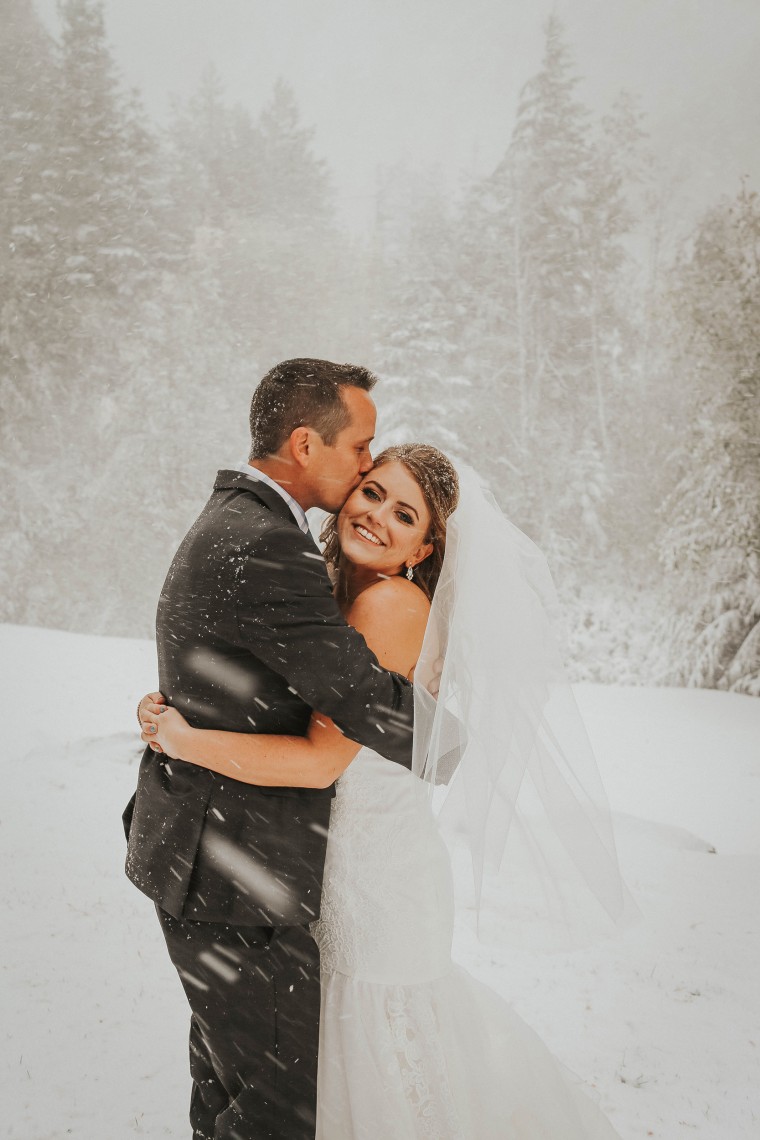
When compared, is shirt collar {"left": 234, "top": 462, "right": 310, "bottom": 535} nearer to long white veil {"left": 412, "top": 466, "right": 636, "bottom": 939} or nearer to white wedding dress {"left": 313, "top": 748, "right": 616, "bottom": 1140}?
long white veil {"left": 412, "top": 466, "right": 636, "bottom": 939}

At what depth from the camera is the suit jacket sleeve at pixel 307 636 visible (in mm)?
1359

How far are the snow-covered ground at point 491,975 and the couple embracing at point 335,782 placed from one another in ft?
2.27

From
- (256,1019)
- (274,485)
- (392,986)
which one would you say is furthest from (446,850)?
(274,485)

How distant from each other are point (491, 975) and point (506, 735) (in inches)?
107

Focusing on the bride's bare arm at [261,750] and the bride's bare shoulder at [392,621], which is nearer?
the bride's bare arm at [261,750]

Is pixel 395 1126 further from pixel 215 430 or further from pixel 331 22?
pixel 331 22

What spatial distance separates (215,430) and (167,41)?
6.85 m

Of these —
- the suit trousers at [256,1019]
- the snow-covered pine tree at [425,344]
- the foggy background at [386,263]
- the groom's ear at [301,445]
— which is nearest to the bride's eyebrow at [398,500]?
the groom's ear at [301,445]

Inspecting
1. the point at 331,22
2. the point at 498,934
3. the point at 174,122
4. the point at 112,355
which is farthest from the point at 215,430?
the point at 498,934

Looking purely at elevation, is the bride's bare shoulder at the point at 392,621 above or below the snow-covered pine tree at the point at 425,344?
below

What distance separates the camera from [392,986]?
1.74 meters

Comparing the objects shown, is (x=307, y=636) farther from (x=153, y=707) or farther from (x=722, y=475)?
(x=722, y=475)

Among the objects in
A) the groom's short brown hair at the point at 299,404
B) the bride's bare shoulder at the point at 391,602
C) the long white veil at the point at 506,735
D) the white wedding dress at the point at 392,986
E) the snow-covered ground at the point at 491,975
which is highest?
the groom's short brown hair at the point at 299,404

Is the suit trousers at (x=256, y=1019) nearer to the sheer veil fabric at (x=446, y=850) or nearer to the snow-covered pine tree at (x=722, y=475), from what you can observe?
the sheer veil fabric at (x=446, y=850)
